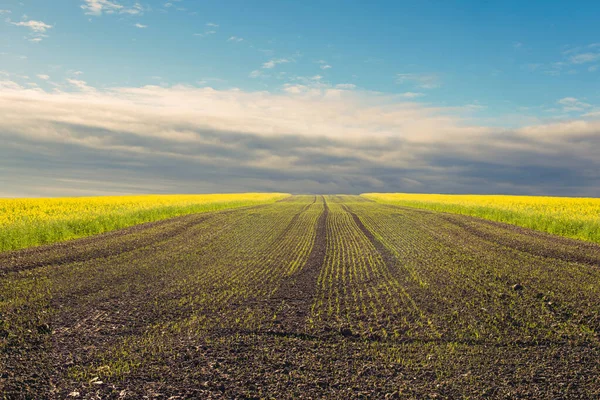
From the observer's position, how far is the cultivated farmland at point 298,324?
20.9ft

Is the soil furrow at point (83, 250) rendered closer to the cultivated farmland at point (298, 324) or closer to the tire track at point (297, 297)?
the cultivated farmland at point (298, 324)

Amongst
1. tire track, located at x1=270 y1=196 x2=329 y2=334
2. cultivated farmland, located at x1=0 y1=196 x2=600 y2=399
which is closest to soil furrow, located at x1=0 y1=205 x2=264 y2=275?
cultivated farmland, located at x1=0 y1=196 x2=600 y2=399

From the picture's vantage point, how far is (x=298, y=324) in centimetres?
869

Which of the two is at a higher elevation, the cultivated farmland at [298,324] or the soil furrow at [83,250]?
the soil furrow at [83,250]

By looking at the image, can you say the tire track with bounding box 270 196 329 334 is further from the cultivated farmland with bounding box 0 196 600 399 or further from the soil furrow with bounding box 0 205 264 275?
the soil furrow with bounding box 0 205 264 275

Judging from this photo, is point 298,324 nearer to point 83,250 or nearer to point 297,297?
point 297,297

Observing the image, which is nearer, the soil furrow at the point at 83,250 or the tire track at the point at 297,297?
the tire track at the point at 297,297

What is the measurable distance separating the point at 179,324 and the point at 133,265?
650 centimetres

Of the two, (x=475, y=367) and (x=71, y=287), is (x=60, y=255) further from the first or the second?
(x=475, y=367)

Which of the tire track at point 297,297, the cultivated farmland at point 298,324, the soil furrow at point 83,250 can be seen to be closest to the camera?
the cultivated farmland at point 298,324

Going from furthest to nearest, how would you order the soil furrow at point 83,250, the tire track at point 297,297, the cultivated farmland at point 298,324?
1. the soil furrow at point 83,250
2. the tire track at point 297,297
3. the cultivated farmland at point 298,324

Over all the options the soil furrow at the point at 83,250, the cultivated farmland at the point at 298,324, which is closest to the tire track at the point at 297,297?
the cultivated farmland at the point at 298,324

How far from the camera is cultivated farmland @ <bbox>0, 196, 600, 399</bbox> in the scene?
6359 mm

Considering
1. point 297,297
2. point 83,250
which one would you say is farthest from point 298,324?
point 83,250
